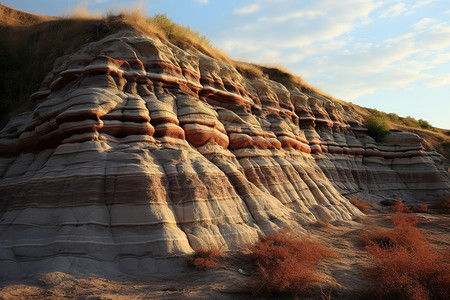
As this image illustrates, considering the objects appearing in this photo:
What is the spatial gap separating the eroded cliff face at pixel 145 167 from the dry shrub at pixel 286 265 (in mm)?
1196

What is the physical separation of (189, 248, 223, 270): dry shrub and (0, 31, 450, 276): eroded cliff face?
351 millimetres

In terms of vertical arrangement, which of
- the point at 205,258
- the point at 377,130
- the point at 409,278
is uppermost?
the point at 377,130

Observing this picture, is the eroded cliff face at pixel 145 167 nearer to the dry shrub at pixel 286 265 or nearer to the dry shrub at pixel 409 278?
the dry shrub at pixel 286 265

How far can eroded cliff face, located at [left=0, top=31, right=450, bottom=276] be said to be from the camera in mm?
7027

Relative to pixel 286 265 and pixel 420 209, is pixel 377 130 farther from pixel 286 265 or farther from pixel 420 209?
pixel 286 265

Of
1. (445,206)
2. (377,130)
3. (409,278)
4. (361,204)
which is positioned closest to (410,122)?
(377,130)

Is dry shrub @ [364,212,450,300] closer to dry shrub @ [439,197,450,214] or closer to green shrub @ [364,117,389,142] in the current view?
dry shrub @ [439,197,450,214]

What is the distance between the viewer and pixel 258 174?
13219mm

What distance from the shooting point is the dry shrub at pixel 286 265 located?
555cm

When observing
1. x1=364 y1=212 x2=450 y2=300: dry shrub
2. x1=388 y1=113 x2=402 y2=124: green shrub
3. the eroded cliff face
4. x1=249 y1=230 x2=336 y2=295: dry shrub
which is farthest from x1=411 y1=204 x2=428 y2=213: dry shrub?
x1=388 y1=113 x2=402 y2=124: green shrub

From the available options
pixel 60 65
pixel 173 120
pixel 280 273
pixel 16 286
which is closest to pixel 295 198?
pixel 173 120

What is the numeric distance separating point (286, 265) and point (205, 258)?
7.04 ft

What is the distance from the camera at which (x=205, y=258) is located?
7.11 meters

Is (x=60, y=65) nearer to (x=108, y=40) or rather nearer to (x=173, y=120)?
(x=108, y=40)
